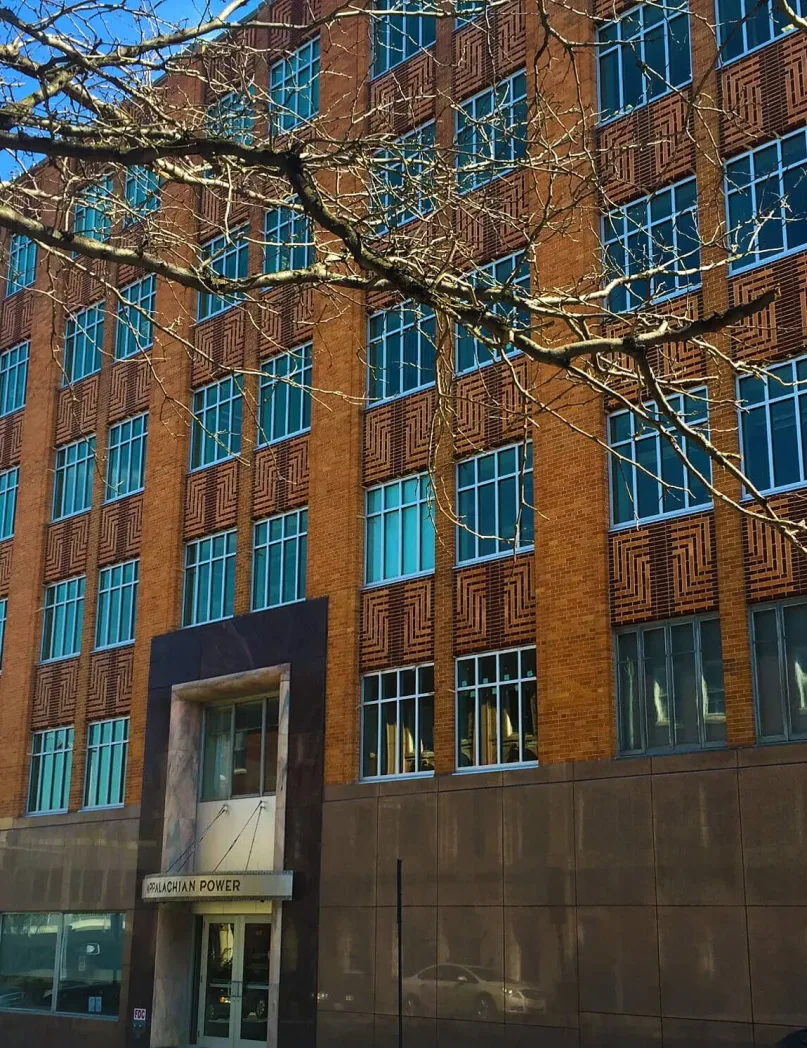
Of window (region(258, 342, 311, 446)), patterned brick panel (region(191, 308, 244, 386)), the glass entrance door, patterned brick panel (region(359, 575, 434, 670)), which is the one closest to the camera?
patterned brick panel (region(359, 575, 434, 670))

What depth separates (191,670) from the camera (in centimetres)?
2872

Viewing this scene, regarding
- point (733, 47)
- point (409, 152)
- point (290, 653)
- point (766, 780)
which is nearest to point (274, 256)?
point (409, 152)

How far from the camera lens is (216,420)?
30391 mm

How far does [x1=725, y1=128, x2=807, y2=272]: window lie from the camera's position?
792 inches

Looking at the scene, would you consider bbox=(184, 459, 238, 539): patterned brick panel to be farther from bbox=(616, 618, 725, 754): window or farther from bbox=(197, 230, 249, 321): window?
bbox=(616, 618, 725, 754): window

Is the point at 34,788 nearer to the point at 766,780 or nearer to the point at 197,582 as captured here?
the point at 197,582

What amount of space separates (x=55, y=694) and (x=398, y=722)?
39.0 feet

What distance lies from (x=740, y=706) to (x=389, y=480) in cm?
917

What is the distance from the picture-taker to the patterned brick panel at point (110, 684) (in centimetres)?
3042

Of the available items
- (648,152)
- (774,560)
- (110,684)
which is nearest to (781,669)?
(774,560)

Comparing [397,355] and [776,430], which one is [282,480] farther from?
[776,430]

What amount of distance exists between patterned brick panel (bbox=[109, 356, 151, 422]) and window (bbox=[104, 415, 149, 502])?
0.24 m

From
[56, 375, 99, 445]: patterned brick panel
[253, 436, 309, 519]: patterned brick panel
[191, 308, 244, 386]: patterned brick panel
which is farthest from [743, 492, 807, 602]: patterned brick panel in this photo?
[56, 375, 99, 445]: patterned brick panel

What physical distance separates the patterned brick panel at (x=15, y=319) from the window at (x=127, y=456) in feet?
20.5
